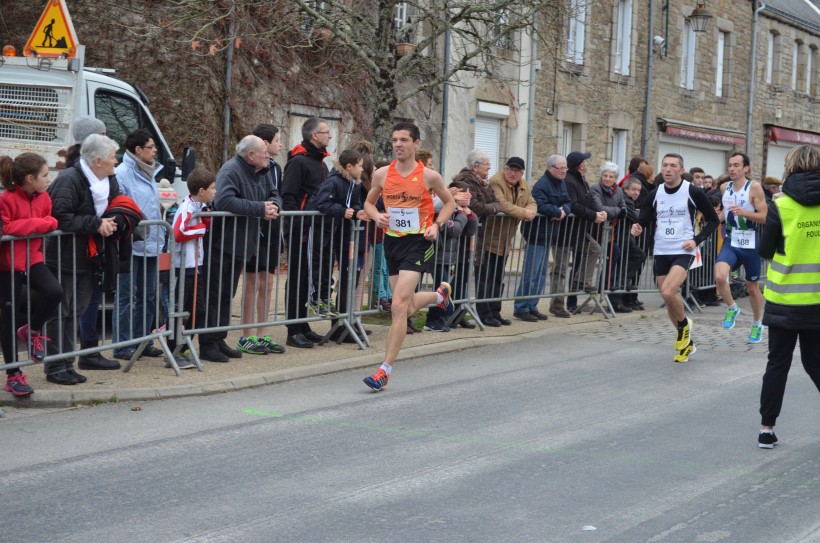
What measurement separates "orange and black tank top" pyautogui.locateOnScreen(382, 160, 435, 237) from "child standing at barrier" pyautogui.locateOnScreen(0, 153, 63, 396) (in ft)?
8.90

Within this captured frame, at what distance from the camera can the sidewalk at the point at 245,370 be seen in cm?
806

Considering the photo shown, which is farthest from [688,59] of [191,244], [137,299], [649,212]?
[137,299]

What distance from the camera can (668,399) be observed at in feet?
28.6

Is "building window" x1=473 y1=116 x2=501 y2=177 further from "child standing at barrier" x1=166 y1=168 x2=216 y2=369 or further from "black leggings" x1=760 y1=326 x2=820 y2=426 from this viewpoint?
"black leggings" x1=760 y1=326 x2=820 y2=426

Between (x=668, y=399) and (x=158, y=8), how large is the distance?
12586mm

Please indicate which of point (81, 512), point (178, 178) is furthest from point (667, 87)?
point (81, 512)

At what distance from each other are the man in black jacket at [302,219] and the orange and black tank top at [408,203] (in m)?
1.41

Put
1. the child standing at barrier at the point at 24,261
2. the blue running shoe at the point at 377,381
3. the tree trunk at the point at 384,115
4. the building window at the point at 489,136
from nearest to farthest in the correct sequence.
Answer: the child standing at barrier at the point at 24,261, the blue running shoe at the point at 377,381, the tree trunk at the point at 384,115, the building window at the point at 489,136

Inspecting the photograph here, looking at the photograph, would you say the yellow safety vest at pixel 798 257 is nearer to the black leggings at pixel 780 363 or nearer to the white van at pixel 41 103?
the black leggings at pixel 780 363

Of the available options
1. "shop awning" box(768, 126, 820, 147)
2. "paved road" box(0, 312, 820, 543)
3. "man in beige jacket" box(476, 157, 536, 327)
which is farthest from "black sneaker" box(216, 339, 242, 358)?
"shop awning" box(768, 126, 820, 147)

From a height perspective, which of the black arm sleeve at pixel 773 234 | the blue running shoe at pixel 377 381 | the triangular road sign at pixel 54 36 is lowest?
the blue running shoe at pixel 377 381

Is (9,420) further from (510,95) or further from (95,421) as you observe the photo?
(510,95)

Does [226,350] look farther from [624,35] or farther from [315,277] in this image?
[624,35]

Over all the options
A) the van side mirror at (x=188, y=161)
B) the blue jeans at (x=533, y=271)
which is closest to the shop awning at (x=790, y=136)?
the blue jeans at (x=533, y=271)
